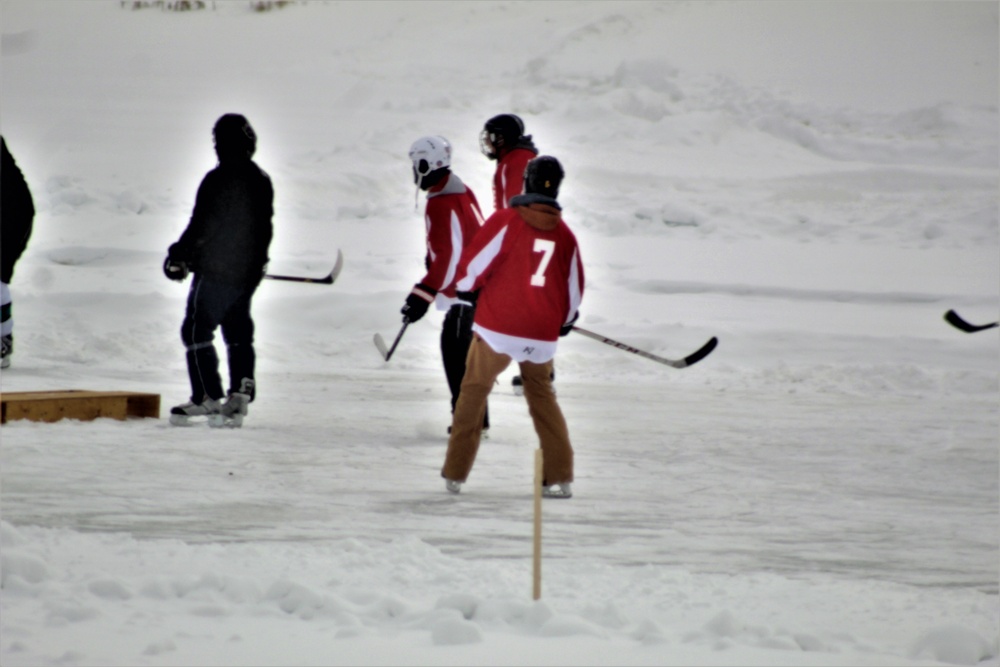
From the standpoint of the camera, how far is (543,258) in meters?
4.64

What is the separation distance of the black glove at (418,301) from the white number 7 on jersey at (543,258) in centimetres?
74

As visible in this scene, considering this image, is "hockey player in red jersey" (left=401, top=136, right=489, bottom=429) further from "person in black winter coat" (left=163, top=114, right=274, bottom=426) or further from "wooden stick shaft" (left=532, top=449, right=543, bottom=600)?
"wooden stick shaft" (left=532, top=449, right=543, bottom=600)

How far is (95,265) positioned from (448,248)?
29.0 feet

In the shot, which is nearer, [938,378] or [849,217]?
[938,378]

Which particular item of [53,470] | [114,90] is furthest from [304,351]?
[53,470]

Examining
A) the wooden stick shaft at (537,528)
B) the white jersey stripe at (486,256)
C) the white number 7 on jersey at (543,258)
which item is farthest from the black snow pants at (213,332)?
the wooden stick shaft at (537,528)

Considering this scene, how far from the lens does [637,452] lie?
601 centimetres

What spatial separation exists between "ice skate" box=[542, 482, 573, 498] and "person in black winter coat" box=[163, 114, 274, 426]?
2.04m

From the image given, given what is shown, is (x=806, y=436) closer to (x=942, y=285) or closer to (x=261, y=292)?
(x=261, y=292)

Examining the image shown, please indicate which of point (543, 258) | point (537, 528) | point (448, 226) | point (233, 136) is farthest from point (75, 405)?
point (537, 528)

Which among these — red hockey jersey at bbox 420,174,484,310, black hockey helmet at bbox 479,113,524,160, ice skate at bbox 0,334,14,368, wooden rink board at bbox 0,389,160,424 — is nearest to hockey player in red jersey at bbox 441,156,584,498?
red hockey jersey at bbox 420,174,484,310

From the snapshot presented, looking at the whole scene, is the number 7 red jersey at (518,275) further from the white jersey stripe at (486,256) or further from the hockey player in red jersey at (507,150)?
the hockey player in red jersey at (507,150)

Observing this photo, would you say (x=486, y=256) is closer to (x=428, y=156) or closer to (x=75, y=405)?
(x=428, y=156)

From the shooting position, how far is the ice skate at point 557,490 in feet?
15.5
